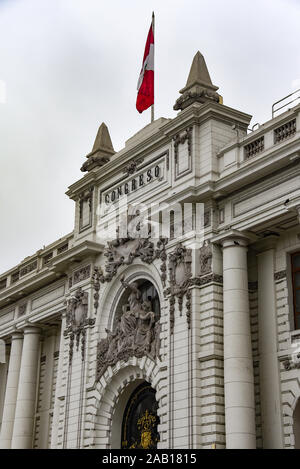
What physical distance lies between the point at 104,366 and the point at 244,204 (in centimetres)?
947

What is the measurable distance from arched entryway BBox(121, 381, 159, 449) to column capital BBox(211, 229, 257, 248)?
23.2 feet

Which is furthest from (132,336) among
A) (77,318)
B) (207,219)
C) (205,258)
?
(207,219)

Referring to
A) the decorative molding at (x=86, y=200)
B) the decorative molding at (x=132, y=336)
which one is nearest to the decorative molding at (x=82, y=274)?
the decorative molding at (x=86, y=200)

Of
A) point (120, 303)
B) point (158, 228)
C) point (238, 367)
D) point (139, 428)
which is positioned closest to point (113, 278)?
point (120, 303)

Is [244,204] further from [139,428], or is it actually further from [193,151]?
[139,428]

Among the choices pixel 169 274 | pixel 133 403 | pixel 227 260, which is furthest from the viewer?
pixel 133 403

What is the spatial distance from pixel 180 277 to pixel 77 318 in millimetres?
7504

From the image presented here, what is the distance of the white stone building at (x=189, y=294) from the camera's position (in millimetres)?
24594

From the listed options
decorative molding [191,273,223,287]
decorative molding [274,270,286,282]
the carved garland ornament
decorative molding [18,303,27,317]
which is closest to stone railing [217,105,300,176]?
the carved garland ornament

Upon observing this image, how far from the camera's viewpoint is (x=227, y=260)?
25953 millimetres

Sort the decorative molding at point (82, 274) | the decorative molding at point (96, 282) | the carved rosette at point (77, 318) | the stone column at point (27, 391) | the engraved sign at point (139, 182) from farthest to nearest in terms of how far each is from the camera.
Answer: the stone column at point (27, 391) < the decorative molding at point (82, 274) < the carved rosette at point (77, 318) < the decorative molding at point (96, 282) < the engraved sign at point (139, 182)

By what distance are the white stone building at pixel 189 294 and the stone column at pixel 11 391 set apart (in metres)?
1.63

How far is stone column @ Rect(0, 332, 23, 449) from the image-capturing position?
38844 mm

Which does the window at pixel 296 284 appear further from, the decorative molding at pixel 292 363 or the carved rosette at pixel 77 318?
the carved rosette at pixel 77 318
